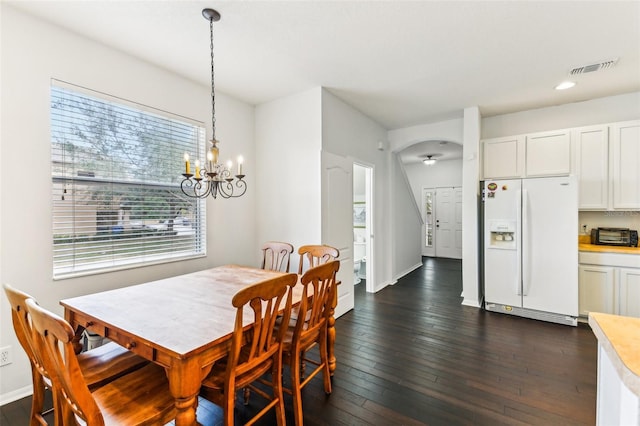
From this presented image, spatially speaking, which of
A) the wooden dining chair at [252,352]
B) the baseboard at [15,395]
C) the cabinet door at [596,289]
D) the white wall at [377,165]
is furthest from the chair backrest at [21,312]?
the cabinet door at [596,289]

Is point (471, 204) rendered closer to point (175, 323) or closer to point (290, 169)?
point (290, 169)

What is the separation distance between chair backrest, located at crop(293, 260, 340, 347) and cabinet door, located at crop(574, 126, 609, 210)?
361 cm

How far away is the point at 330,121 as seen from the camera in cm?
344

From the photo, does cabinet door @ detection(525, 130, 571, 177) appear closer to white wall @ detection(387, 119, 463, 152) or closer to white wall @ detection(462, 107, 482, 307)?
white wall @ detection(462, 107, 482, 307)

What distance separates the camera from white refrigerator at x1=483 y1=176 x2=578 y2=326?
3219 millimetres

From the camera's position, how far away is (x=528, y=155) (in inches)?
148

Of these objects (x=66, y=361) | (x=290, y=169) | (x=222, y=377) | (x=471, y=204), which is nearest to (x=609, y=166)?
(x=471, y=204)

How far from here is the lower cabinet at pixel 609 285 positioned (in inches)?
118

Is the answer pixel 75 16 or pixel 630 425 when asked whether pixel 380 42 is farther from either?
pixel 630 425

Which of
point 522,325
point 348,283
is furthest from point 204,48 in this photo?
point 522,325

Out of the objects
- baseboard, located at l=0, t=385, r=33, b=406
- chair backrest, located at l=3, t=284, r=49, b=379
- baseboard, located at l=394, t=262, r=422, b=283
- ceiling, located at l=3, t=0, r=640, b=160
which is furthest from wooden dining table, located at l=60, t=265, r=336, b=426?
baseboard, located at l=394, t=262, r=422, b=283

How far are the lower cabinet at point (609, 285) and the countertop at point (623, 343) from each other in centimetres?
273

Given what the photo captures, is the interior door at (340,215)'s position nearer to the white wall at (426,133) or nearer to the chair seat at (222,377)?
the white wall at (426,133)

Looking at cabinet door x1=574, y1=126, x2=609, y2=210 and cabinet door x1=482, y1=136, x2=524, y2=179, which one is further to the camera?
cabinet door x1=482, y1=136, x2=524, y2=179
